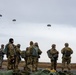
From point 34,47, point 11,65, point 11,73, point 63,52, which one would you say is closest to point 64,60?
point 63,52

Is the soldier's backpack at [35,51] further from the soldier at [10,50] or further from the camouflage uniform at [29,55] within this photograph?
the soldier at [10,50]

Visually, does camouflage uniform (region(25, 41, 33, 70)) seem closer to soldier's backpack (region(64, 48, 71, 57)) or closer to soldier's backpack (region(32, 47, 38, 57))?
soldier's backpack (region(32, 47, 38, 57))

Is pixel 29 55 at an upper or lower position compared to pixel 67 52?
lower

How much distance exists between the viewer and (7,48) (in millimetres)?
22484

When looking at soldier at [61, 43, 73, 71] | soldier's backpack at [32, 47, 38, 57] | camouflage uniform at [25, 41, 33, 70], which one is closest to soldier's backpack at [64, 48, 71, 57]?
soldier at [61, 43, 73, 71]

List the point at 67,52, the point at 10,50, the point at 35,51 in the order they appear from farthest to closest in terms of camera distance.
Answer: the point at 67,52 < the point at 35,51 < the point at 10,50

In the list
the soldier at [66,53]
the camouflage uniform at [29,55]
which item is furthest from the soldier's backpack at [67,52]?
the camouflage uniform at [29,55]

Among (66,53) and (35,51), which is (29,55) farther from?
(66,53)

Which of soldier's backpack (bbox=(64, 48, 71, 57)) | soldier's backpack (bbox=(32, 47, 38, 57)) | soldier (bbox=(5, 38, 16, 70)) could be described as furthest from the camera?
soldier's backpack (bbox=(64, 48, 71, 57))

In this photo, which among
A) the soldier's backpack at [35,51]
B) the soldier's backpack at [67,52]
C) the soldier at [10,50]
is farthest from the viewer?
the soldier's backpack at [67,52]

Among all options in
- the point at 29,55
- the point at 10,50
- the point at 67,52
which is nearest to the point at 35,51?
the point at 29,55

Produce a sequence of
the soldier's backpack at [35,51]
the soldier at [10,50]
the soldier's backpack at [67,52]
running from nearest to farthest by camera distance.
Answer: the soldier at [10,50], the soldier's backpack at [35,51], the soldier's backpack at [67,52]

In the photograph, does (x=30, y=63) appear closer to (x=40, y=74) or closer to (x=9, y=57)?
(x=9, y=57)

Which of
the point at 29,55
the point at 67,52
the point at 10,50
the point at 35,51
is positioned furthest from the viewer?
the point at 67,52
